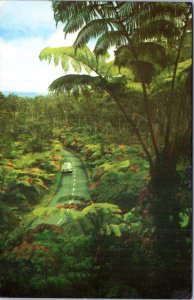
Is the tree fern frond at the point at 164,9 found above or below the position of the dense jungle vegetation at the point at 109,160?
above

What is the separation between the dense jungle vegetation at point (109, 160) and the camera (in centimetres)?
356

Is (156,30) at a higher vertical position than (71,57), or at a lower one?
higher

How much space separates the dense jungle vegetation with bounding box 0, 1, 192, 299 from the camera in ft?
11.7

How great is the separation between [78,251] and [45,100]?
3.84 feet

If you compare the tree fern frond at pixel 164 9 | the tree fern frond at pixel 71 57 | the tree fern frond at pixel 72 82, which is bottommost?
the tree fern frond at pixel 72 82

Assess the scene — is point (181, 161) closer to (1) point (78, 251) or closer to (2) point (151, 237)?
(2) point (151, 237)

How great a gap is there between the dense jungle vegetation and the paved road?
43mm

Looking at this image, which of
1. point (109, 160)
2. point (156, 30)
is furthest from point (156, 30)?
point (109, 160)

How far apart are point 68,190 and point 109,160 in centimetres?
39

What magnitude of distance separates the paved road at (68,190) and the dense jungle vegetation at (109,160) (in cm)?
4

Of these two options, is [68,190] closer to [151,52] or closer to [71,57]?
[71,57]

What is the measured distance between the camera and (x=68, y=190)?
11.9 feet

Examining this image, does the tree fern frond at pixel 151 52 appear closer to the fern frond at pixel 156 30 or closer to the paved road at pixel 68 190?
the fern frond at pixel 156 30

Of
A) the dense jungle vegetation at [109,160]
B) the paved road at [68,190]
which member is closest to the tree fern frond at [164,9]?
the dense jungle vegetation at [109,160]
